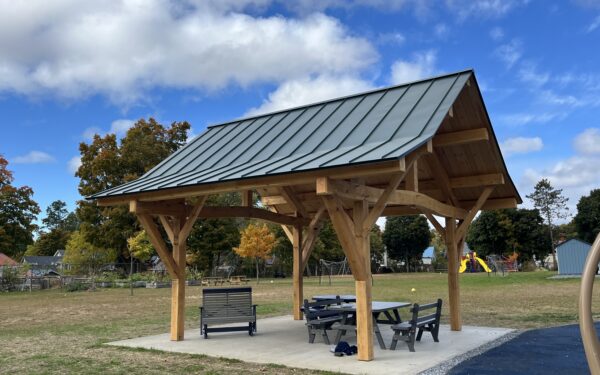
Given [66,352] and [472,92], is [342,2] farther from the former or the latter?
[66,352]

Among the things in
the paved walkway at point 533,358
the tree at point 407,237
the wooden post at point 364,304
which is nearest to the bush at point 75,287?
the wooden post at point 364,304

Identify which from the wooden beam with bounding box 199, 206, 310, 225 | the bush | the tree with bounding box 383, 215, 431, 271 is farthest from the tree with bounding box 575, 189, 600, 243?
the bush

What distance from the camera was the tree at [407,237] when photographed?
188 feet

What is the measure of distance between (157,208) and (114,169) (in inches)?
1068

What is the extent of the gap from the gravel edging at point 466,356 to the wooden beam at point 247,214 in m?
5.40

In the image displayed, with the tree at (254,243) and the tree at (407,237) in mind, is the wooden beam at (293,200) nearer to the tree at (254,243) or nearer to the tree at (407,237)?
the tree at (254,243)

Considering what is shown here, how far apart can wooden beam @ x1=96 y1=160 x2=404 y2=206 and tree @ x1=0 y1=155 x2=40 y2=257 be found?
27.5 metres

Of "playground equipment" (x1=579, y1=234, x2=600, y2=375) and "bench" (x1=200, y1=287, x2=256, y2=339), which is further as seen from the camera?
"bench" (x1=200, y1=287, x2=256, y2=339)

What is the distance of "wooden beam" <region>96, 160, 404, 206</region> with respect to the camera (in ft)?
21.3

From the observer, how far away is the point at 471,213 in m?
10.7

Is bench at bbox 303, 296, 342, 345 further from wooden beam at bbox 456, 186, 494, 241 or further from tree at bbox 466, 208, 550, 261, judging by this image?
tree at bbox 466, 208, 550, 261

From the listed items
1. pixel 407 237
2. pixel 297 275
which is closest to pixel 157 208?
pixel 297 275

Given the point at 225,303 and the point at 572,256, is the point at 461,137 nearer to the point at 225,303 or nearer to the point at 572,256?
the point at 225,303

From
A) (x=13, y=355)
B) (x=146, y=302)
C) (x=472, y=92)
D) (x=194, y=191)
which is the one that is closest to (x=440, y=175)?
(x=472, y=92)
